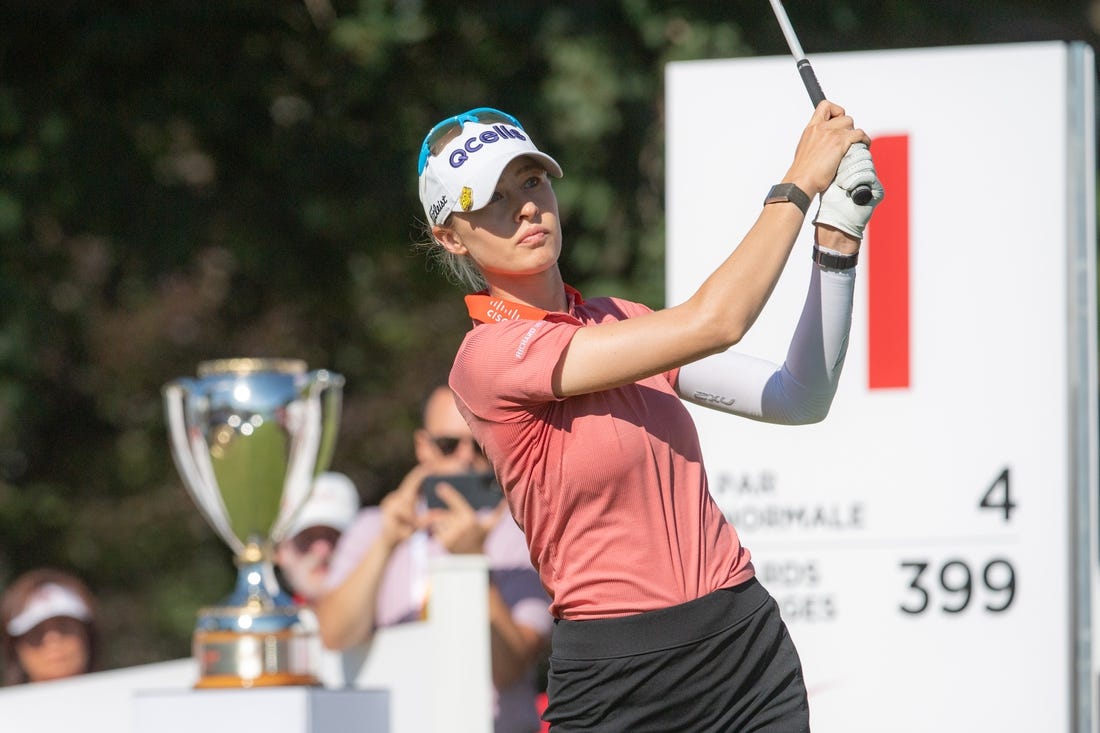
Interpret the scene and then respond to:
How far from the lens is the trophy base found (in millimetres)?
4590

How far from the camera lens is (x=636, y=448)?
2.84m

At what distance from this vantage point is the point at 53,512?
12.4m

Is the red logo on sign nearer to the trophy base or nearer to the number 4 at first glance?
the number 4

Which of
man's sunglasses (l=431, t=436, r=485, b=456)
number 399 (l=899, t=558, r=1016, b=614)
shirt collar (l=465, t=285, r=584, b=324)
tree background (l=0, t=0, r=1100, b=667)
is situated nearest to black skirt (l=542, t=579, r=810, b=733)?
shirt collar (l=465, t=285, r=584, b=324)

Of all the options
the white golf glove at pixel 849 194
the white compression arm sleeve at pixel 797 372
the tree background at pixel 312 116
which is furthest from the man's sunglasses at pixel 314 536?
the white golf glove at pixel 849 194

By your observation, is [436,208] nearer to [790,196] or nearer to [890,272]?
[790,196]

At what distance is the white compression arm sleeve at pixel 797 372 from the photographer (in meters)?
2.96

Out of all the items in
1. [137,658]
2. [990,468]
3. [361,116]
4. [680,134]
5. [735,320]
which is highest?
[361,116]

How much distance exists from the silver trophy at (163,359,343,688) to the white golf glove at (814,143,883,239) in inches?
90.7

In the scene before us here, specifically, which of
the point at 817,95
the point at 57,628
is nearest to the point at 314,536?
the point at 57,628

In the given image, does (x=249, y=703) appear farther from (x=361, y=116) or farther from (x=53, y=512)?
(x=53, y=512)

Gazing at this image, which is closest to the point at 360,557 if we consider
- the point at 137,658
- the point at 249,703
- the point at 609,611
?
the point at 249,703

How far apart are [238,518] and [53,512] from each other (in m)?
7.93

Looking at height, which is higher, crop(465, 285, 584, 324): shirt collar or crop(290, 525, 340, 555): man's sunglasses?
crop(465, 285, 584, 324): shirt collar
